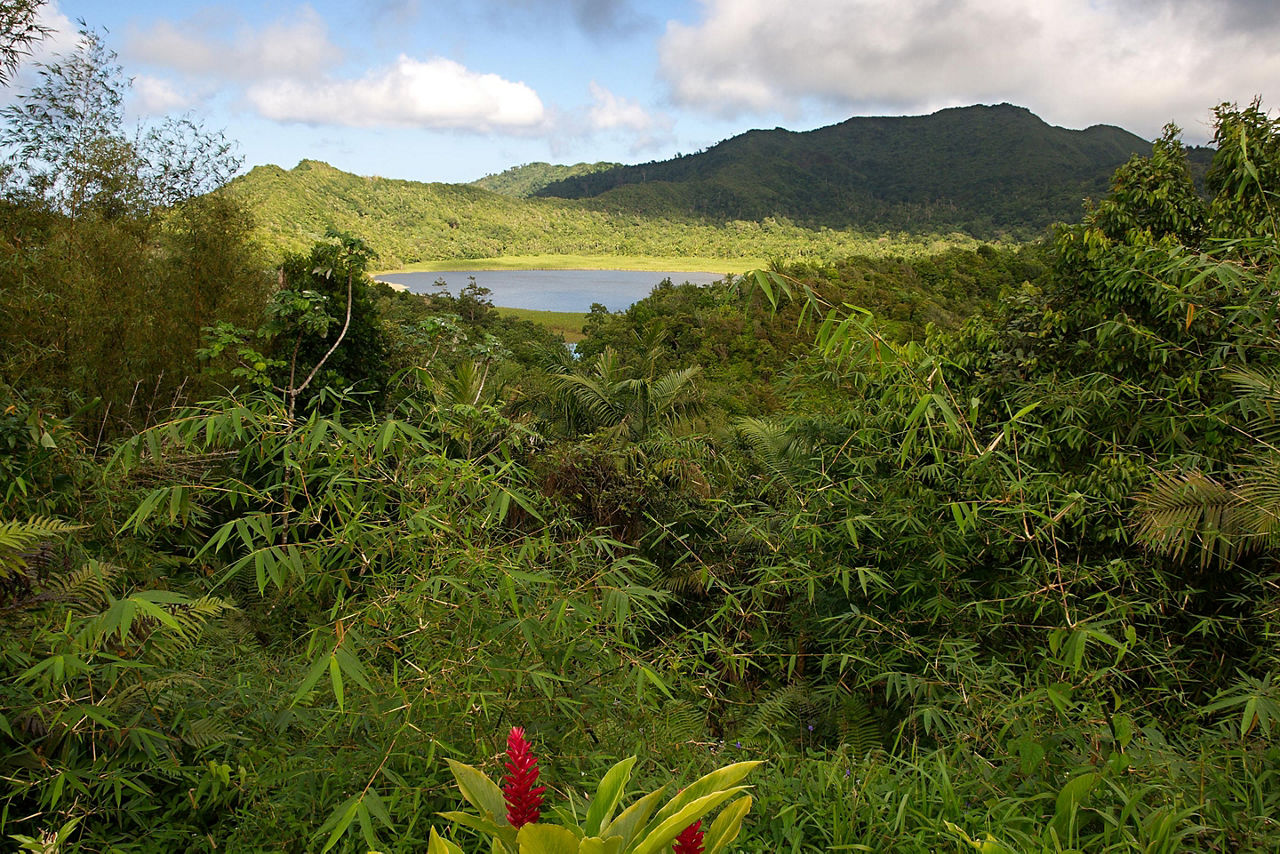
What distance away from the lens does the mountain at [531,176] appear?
425 ft

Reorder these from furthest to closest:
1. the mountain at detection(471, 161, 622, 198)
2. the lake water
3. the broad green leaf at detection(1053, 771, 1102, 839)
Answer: the mountain at detection(471, 161, 622, 198), the lake water, the broad green leaf at detection(1053, 771, 1102, 839)

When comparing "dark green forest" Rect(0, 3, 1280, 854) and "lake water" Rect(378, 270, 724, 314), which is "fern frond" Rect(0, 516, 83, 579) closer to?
"dark green forest" Rect(0, 3, 1280, 854)

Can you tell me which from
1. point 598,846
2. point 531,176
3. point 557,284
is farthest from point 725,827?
point 531,176

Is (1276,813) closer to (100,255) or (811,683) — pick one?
(811,683)

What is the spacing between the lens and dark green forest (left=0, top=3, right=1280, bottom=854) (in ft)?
4.35

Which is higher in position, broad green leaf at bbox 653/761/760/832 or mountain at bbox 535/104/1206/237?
mountain at bbox 535/104/1206/237

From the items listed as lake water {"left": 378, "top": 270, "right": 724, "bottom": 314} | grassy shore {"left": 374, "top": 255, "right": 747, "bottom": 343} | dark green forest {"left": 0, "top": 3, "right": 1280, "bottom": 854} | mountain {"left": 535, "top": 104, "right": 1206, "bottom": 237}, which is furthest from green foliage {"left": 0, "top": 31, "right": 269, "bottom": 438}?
mountain {"left": 535, "top": 104, "right": 1206, "bottom": 237}

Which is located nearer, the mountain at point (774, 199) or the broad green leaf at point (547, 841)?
the broad green leaf at point (547, 841)

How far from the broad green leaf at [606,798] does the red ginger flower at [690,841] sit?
8cm

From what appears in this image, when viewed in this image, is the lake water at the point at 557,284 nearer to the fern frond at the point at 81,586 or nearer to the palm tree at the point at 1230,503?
the palm tree at the point at 1230,503

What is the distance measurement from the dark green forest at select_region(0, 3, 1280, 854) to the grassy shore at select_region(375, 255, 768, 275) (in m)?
54.8

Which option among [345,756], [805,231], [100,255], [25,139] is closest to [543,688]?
[345,756]

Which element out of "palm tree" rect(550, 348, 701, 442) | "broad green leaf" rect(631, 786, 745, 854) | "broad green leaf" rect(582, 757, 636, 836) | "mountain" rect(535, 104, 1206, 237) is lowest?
"palm tree" rect(550, 348, 701, 442)

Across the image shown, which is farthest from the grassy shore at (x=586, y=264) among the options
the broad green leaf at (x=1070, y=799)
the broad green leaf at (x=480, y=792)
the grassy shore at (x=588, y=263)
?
the broad green leaf at (x=480, y=792)
